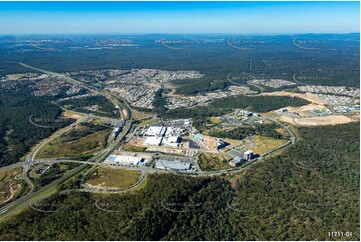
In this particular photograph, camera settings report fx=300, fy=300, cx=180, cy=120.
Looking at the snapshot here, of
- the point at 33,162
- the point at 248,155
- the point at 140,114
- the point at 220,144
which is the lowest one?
the point at 33,162

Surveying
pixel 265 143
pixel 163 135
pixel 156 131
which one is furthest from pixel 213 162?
pixel 156 131

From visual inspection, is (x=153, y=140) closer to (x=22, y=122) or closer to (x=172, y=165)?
(x=172, y=165)

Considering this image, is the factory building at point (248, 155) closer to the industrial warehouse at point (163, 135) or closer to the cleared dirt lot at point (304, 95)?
the industrial warehouse at point (163, 135)

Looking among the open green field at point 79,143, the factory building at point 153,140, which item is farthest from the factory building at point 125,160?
the factory building at point 153,140

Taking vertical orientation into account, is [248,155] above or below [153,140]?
below

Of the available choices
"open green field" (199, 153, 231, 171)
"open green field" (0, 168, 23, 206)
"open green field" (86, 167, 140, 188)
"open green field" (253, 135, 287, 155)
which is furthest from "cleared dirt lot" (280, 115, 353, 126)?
"open green field" (0, 168, 23, 206)

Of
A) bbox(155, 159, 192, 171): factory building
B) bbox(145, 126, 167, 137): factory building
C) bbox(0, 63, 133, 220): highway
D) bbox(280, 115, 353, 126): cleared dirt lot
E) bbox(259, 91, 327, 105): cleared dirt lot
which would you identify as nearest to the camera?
bbox(0, 63, 133, 220): highway

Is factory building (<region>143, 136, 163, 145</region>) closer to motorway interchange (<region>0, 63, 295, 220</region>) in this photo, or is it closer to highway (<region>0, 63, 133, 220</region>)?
motorway interchange (<region>0, 63, 295, 220</region>)
